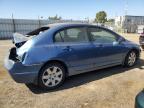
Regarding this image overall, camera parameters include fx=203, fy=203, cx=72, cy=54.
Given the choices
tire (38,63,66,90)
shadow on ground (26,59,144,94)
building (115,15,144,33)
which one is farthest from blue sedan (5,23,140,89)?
building (115,15,144,33)

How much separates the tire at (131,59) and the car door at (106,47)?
0.32 m

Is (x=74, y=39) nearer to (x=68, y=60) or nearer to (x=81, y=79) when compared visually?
(x=68, y=60)

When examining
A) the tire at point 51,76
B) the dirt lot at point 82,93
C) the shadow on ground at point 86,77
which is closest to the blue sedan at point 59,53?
the tire at point 51,76

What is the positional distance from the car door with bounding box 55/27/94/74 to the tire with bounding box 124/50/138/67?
5.55ft

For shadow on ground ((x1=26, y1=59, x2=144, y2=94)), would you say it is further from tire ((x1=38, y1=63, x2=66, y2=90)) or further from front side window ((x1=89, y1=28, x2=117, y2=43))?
front side window ((x1=89, y1=28, x2=117, y2=43))

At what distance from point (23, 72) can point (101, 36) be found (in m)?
→ 2.69

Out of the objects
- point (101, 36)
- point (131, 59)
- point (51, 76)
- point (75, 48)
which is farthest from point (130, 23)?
point (51, 76)

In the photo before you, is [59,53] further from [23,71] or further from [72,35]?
[23,71]

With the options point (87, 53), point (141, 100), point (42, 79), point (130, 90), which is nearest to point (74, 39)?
point (87, 53)

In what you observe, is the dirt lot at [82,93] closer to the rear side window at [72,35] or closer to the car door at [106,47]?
the car door at [106,47]

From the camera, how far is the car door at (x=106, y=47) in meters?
5.90

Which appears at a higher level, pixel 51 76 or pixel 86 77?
pixel 51 76

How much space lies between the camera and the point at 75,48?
5.32 m

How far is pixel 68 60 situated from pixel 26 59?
3.68 ft
